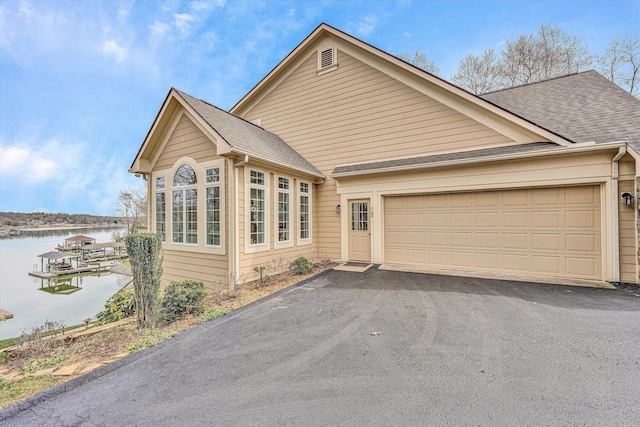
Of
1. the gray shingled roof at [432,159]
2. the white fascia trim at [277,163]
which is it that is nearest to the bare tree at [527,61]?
the gray shingled roof at [432,159]

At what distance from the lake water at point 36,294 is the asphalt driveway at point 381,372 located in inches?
192

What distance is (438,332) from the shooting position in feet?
11.4

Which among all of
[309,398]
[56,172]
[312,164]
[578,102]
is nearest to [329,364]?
[309,398]

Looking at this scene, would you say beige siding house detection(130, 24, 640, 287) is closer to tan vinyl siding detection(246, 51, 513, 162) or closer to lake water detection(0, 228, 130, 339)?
tan vinyl siding detection(246, 51, 513, 162)

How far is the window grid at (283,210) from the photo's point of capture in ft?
24.9

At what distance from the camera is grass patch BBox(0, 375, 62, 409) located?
234 centimetres

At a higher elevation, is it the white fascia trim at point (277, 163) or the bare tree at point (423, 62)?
the bare tree at point (423, 62)

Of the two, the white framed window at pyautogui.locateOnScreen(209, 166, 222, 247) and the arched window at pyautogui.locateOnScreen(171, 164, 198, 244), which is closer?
the white framed window at pyautogui.locateOnScreen(209, 166, 222, 247)

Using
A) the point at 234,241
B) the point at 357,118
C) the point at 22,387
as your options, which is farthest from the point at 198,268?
the point at 357,118

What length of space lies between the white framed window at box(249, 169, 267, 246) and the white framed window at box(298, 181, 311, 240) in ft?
5.60

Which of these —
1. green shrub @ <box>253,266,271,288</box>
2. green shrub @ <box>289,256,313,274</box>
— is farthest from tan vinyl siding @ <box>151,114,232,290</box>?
green shrub @ <box>289,256,313,274</box>

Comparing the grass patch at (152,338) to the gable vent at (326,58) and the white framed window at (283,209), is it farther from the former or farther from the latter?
the gable vent at (326,58)

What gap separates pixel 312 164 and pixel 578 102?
8.04 m

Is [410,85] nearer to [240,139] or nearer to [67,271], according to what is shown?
[240,139]
